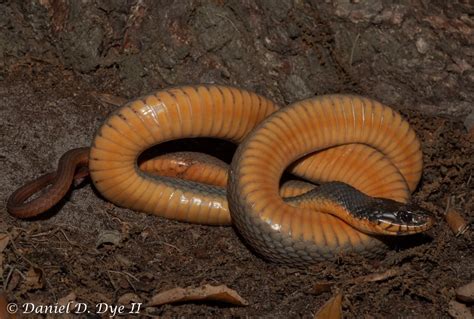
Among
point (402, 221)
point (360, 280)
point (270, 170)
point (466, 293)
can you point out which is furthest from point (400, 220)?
point (270, 170)

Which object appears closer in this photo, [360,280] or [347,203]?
[360,280]

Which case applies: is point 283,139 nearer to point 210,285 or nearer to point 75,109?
point 210,285

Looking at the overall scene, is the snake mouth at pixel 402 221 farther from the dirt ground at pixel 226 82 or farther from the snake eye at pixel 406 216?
the dirt ground at pixel 226 82

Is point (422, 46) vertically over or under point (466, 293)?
over

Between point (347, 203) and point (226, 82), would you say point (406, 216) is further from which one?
point (226, 82)

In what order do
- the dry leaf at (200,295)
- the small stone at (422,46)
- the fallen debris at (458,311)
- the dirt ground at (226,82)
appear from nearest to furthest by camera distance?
the dry leaf at (200,295)
the fallen debris at (458,311)
the dirt ground at (226,82)
the small stone at (422,46)

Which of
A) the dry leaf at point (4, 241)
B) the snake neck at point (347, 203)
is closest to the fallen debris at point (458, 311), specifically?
the snake neck at point (347, 203)

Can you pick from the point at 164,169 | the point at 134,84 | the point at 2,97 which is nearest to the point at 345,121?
the point at 164,169
